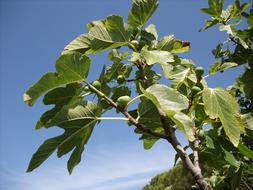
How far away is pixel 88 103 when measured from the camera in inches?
61.9

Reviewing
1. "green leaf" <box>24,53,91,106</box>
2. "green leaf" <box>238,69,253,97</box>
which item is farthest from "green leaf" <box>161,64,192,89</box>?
"green leaf" <box>238,69,253,97</box>

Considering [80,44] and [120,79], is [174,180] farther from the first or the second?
[80,44]

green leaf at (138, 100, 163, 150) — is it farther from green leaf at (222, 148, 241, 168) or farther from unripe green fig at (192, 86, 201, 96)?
green leaf at (222, 148, 241, 168)

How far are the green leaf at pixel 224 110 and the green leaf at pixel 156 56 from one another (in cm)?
30

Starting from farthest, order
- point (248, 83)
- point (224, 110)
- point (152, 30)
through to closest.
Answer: point (248, 83) < point (152, 30) < point (224, 110)

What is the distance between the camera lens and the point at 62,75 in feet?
5.07

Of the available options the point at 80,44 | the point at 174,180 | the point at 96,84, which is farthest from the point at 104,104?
the point at 174,180

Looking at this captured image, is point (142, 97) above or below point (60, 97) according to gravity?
below

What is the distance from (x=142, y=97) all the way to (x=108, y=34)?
0.42 metres

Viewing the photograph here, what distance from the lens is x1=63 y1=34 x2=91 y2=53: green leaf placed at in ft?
5.71

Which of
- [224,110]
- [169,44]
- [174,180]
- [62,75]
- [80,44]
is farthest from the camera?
[174,180]

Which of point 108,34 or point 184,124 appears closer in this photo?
point 184,124

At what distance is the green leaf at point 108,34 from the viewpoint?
1.76m

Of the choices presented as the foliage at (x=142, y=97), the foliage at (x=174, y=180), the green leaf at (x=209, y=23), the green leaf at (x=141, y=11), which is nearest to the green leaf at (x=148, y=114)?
the foliage at (x=142, y=97)
